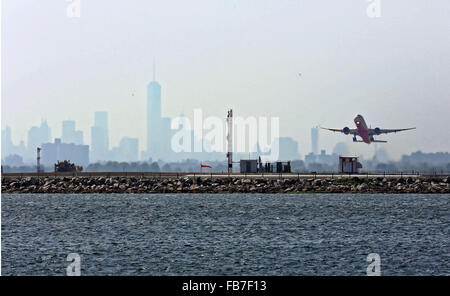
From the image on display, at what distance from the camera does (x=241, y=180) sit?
371 ft

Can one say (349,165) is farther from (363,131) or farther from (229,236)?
(229,236)

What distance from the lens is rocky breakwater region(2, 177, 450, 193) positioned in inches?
4269

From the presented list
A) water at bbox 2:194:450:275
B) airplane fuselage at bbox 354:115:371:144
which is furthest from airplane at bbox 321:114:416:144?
water at bbox 2:194:450:275

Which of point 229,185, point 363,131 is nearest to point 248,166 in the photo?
point 229,185

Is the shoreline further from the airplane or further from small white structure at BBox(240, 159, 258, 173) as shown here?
the airplane

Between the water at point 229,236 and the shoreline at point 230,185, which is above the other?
the shoreline at point 230,185

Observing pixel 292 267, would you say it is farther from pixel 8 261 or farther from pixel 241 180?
pixel 241 180

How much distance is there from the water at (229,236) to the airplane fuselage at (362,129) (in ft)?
243

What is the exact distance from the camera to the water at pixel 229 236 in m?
42.0

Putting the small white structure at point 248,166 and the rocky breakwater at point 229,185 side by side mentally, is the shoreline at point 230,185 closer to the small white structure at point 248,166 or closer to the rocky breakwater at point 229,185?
the rocky breakwater at point 229,185

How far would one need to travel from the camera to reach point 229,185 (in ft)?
366

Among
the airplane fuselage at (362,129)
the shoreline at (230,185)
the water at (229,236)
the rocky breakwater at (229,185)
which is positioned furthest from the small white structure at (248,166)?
the airplane fuselage at (362,129)
